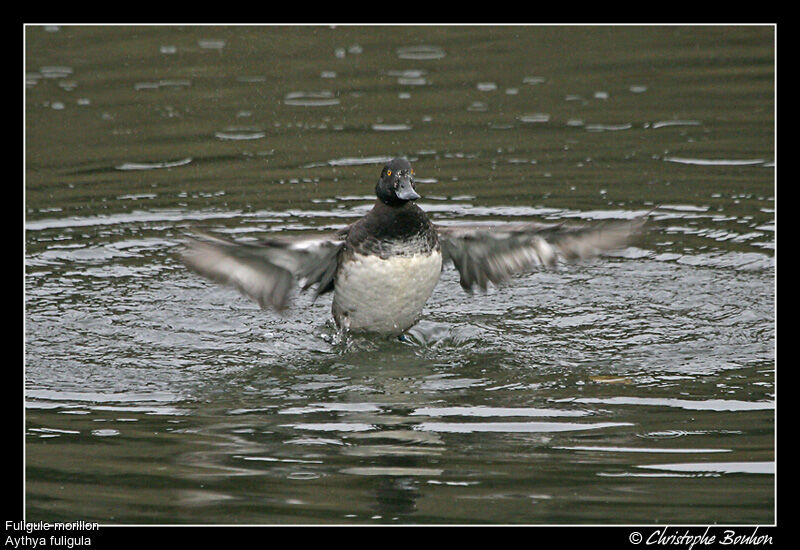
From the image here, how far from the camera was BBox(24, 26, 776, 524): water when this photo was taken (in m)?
6.67

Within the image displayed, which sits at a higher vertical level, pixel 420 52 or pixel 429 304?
pixel 420 52

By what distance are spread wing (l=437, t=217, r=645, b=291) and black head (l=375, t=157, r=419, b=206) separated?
1.92ft

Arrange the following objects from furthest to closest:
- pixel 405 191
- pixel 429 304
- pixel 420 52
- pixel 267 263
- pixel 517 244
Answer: pixel 420 52 < pixel 429 304 < pixel 517 244 < pixel 267 263 < pixel 405 191

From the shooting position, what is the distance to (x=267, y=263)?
8.57 m

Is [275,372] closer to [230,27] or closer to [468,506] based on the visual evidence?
[468,506]

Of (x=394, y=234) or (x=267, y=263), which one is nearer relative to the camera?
(x=394, y=234)

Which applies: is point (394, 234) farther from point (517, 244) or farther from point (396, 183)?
point (517, 244)

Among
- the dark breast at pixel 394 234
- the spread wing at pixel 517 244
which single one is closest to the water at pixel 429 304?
the spread wing at pixel 517 244

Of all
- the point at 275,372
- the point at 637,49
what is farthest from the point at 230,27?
the point at 275,372

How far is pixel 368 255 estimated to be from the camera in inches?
334

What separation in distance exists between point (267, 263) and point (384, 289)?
836 millimetres

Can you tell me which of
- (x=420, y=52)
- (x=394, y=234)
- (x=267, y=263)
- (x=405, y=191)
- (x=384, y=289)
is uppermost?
(x=420, y=52)

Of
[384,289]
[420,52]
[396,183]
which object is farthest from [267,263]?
[420,52]

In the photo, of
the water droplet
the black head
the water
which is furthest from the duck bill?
the water droplet
